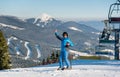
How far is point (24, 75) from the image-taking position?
1892 centimetres

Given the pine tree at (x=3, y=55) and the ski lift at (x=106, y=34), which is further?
the pine tree at (x=3, y=55)

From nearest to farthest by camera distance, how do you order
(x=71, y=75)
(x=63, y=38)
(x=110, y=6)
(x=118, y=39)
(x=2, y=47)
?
1. (x=71, y=75)
2. (x=63, y=38)
3. (x=110, y=6)
4. (x=118, y=39)
5. (x=2, y=47)

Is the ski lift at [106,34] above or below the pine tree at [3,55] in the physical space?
above

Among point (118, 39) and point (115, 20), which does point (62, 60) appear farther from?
point (118, 39)

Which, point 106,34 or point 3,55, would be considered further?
point 3,55

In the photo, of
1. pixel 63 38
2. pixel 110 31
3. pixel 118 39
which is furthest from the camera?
pixel 118 39

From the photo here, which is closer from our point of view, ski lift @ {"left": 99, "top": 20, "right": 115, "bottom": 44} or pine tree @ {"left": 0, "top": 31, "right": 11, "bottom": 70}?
ski lift @ {"left": 99, "top": 20, "right": 115, "bottom": 44}

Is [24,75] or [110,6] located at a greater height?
[110,6]

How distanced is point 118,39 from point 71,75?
3711 centimetres

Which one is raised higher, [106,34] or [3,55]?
[106,34]

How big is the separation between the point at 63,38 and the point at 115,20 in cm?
2790

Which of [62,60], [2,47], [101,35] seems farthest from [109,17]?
Result: [62,60]

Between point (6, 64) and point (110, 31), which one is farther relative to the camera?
point (6, 64)

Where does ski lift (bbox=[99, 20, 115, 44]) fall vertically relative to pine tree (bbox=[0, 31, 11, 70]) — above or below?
above
